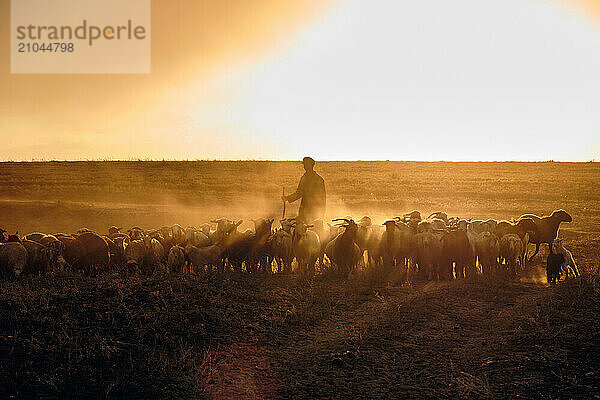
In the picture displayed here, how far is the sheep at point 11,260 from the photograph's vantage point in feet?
33.0

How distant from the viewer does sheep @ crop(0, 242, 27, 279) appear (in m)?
10.1

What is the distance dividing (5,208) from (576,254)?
942 inches

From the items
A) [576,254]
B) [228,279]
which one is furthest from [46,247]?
[576,254]

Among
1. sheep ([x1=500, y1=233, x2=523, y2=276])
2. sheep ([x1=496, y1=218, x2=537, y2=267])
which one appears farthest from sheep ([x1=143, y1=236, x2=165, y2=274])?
sheep ([x1=496, y1=218, x2=537, y2=267])

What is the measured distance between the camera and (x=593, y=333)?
7.41m

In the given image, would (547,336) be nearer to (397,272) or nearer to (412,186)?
(397,272)

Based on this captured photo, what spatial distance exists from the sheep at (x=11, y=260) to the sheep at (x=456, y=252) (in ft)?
28.8

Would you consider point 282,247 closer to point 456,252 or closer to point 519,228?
point 456,252

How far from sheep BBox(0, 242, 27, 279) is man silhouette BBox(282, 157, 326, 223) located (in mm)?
6237

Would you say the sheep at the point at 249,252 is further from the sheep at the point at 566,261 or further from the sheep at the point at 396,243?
the sheep at the point at 566,261

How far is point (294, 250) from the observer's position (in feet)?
40.0

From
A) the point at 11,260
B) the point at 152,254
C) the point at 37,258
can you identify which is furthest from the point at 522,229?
the point at 11,260

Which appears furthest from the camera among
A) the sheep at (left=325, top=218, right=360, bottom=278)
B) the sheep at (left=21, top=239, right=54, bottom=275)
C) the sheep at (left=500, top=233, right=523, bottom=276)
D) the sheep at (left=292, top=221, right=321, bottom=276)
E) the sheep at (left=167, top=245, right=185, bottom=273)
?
the sheep at (left=500, top=233, right=523, bottom=276)

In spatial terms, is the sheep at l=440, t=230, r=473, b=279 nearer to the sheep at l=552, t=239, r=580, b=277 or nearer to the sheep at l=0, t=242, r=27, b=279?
the sheep at l=552, t=239, r=580, b=277
